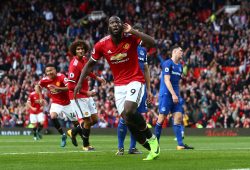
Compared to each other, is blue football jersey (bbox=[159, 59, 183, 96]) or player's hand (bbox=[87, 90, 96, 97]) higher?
blue football jersey (bbox=[159, 59, 183, 96])

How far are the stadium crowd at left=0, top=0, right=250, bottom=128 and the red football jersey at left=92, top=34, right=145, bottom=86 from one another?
2032cm

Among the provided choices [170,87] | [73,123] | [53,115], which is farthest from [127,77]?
[53,115]

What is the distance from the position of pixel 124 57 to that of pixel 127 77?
383 mm

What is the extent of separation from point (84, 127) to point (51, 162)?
17.5 feet

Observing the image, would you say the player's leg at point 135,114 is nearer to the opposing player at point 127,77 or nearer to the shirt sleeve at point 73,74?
the opposing player at point 127,77

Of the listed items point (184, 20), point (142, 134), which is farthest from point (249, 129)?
point (142, 134)

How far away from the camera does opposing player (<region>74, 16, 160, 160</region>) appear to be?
13.9 metres

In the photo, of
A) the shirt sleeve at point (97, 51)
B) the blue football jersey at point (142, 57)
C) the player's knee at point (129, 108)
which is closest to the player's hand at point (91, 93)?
the blue football jersey at point (142, 57)

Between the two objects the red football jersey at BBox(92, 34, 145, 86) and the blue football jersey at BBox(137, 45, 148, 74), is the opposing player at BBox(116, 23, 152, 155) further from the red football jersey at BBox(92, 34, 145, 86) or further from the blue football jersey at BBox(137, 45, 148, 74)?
the red football jersey at BBox(92, 34, 145, 86)

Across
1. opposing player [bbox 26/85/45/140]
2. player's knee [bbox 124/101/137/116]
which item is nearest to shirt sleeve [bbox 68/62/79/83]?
player's knee [bbox 124/101/137/116]

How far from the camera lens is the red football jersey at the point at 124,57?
14148 mm

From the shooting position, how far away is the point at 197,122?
3559 centimetres

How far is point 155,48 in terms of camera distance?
4091cm

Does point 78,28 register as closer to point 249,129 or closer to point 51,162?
point 249,129
